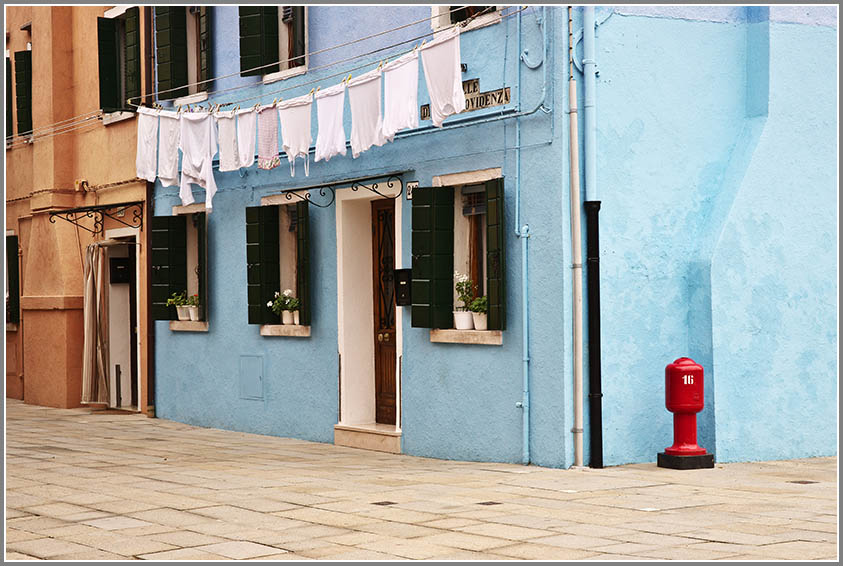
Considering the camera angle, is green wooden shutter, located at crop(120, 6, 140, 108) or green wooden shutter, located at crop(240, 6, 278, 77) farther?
green wooden shutter, located at crop(120, 6, 140, 108)

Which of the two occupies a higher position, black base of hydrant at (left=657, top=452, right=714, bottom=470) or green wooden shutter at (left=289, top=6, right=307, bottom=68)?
green wooden shutter at (left=289, top=6, right=307, bottom=68)

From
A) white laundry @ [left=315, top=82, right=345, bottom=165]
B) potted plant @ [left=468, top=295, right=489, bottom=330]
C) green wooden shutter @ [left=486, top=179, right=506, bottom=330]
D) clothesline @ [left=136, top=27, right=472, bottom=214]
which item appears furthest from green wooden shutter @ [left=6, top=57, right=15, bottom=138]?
green wooden shutter @ [left=486, top=179, right=506, bottom=330]

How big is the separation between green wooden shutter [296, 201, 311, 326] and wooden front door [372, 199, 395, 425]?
0.81m

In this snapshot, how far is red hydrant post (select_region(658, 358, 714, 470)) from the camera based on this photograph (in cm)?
1112

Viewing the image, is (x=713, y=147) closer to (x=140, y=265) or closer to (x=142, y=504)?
(x=142, y=504)

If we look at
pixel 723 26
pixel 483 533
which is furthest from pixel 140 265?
pixel 483 533

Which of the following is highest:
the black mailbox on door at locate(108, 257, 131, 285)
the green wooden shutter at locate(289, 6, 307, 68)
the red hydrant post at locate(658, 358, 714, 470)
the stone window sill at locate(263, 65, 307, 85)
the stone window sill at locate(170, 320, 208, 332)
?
the green wooden shutter at locate(289, 6, 307, 68)

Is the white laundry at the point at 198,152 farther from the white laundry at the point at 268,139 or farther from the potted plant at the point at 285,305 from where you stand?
the potted plant at the point at 285,305

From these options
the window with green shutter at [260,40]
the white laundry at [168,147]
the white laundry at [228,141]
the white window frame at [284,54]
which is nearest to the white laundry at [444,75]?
the white window frame at [284,54]

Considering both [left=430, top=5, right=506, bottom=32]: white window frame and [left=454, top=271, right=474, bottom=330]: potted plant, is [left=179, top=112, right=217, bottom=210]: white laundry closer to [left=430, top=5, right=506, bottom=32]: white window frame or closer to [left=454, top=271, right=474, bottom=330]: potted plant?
[left=430, top=5, right=506, bottom=32]: white window frame

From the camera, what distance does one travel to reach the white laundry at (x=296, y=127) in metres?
13.8

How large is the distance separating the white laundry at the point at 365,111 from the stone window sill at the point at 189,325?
4744mm

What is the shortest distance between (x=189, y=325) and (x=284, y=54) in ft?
13.0

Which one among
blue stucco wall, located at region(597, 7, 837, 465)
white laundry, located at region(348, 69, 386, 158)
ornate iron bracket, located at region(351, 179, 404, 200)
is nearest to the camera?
blue stucco wall, located at region(597, 7, 837, 465)
